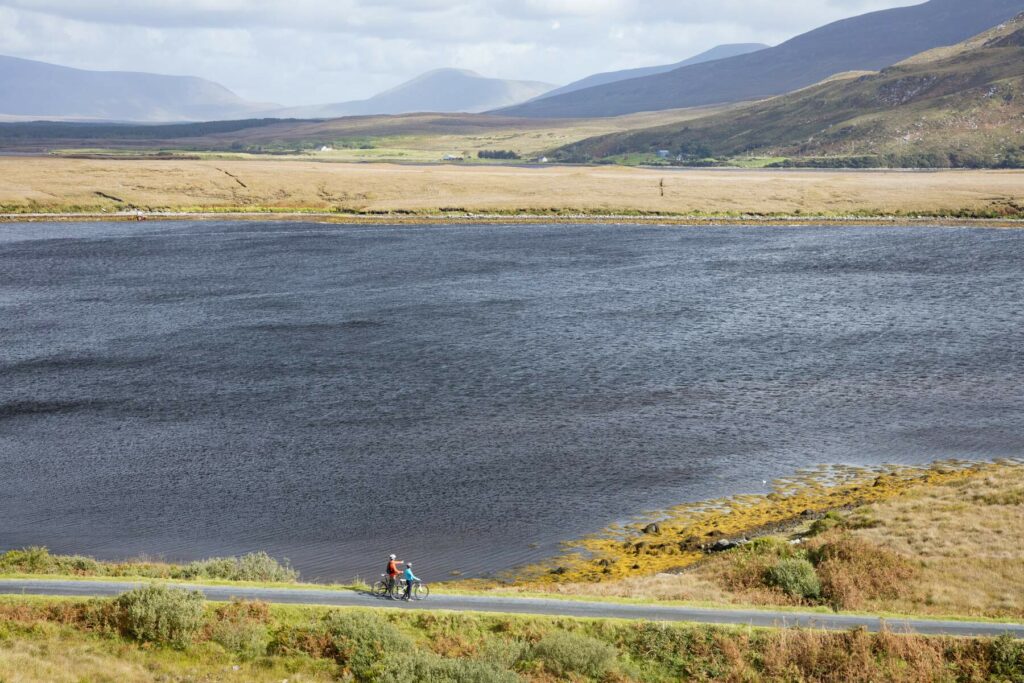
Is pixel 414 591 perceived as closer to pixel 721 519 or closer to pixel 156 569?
pixel 156 569

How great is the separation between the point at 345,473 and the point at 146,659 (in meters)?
19.6

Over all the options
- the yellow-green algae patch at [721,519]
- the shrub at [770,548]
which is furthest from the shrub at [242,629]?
the shrub at [770,548]

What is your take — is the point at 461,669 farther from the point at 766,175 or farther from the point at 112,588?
the point at 766,175

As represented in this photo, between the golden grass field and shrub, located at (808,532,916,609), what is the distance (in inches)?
4698


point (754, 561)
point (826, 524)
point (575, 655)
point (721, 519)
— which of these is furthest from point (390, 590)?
point (826, 524)

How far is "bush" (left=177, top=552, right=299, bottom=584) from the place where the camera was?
3086 centimetres

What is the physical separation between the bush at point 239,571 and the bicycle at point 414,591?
3775mm

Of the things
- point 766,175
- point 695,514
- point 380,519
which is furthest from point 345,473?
point 766,175

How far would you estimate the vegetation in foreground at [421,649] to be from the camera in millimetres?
24328

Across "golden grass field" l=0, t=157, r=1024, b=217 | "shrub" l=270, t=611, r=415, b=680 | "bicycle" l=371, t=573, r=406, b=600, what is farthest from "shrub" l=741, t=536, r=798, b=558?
"golden grass field" l=0, t=157, r=1024, b=217

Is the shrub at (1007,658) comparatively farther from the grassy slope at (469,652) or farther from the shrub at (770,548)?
the shrub at (770,548)

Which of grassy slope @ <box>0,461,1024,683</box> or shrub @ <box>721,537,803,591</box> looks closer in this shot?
grassy slope @ <box>0,461,1024,683</box>

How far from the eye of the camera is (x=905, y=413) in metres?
52.7

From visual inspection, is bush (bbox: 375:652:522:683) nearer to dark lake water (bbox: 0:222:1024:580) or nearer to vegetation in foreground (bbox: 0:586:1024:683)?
vegetation in foreground (bbox: 0:586:1024:683)
